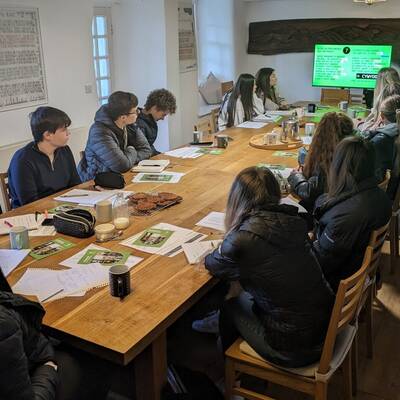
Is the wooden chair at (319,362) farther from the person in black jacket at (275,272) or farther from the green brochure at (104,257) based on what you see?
the green brochure at (104,257)

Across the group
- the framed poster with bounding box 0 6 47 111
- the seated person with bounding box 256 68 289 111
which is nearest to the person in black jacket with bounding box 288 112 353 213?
the framed poster with bounding box 0 6 47 111

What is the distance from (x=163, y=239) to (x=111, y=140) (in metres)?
1.34

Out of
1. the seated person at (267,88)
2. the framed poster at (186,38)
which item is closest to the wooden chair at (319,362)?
the seated person at (267,88)

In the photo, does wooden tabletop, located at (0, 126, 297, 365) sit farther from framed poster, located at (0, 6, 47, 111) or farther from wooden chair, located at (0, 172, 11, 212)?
framed poster, located at (0, 6, 47, 111)

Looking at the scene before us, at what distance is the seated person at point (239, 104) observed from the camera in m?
5.18

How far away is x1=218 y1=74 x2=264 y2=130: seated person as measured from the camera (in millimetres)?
5176

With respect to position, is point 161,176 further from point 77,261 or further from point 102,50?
point 102,50

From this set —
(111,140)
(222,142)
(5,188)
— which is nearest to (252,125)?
(222,142)

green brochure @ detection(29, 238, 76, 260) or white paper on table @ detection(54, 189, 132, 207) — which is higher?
white paper on table @ detection(54, 189, 132, 207)

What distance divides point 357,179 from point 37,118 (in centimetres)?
183

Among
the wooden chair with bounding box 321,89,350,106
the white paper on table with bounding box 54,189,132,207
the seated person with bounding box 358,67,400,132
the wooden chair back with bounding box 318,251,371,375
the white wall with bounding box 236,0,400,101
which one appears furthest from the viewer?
the white wall with bounding box 236,0,400,101

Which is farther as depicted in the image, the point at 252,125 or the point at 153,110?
the point at 252,125

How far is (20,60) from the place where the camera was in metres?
4.32

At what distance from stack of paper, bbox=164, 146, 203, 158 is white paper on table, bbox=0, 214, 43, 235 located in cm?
151
